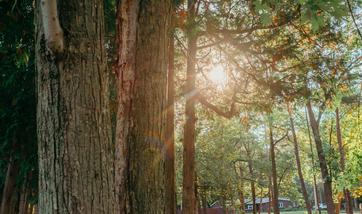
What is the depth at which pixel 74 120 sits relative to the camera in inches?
75.8

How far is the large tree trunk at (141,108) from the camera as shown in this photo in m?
2.54

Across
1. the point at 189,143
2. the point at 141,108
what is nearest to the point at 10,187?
the point at 189,143

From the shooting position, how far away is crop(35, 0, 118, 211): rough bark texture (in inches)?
73.9

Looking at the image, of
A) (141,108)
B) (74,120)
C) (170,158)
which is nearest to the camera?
(74,120)

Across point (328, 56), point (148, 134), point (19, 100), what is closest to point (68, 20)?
point (148, 134)

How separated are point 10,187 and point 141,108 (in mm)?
5517

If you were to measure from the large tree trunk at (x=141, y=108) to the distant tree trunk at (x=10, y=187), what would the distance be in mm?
4970

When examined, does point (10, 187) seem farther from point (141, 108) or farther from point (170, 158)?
point (141, 108)

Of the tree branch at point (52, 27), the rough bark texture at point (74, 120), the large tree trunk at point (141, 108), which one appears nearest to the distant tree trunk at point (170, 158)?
the large tree trunk at point (141, 108)

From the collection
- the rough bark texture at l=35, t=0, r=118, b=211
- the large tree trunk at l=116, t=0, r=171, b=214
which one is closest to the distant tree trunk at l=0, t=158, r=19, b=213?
the large tree trunk at l=116, t=0, r=171, b=214

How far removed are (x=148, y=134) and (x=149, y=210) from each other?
482 mm

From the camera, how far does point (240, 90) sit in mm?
9055

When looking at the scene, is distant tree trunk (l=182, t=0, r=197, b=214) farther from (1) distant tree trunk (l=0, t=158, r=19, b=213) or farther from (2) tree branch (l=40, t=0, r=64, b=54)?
(2) tree branch (l=40, t=0, r=64, b=54)

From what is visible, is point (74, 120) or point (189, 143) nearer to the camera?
point (74, 120)
